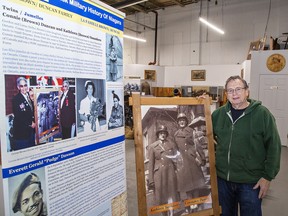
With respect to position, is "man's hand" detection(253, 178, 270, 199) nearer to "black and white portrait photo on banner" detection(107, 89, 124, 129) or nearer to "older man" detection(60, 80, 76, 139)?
"black and white portrait photo on banner" detection(107, 89, 124, 129)

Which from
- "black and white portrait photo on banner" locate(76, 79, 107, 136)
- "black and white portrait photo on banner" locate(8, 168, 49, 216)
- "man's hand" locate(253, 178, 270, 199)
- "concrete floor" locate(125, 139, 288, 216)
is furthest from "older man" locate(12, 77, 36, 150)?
"concrete floor" locate(125, 139, 288, 216)

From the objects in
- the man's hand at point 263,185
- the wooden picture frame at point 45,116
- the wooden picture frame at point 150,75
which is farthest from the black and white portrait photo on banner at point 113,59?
the wooden picture frame at point 150,75

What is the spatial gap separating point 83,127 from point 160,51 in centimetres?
1082

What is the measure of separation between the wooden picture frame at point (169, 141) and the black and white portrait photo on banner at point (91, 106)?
0.80 feet

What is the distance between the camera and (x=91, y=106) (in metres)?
1.75

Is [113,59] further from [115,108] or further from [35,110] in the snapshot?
[35,110]

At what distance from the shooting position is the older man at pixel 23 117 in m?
1.25

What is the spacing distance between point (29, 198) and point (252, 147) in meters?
1.73

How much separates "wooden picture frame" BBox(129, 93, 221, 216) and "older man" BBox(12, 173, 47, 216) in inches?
28.3

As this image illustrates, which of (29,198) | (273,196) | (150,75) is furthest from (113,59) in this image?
(150,75)

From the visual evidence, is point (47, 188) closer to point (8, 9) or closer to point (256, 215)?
point (8, 9)

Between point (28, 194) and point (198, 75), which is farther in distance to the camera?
point (198, 75)

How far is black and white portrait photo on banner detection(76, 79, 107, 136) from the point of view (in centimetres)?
166

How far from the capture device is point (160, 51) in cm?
1199
